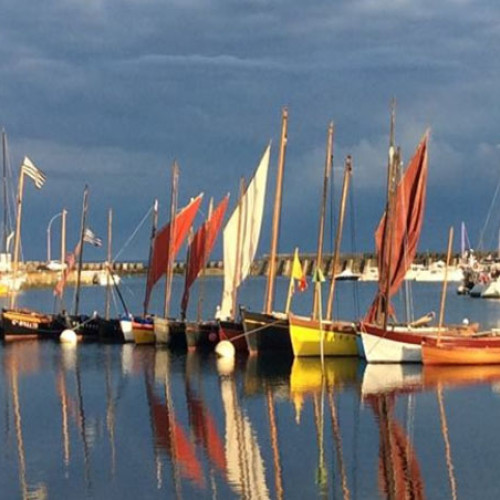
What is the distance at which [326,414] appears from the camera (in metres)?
34.0

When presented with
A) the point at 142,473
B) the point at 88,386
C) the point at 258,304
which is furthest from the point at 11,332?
the point at 258,304

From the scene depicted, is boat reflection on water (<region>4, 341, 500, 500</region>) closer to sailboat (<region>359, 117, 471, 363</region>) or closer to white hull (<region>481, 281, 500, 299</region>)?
sailboat (<region>359, 117, 471, 363</region>)

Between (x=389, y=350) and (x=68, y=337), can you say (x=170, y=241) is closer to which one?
(x=68, y=337)

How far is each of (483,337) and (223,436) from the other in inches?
671

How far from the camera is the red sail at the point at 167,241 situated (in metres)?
60.8

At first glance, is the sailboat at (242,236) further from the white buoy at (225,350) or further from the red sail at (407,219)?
the red sail at (407,219)

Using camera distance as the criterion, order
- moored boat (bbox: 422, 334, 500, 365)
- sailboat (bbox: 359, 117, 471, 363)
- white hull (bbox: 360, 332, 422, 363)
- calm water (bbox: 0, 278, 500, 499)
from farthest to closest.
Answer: sailboat (bbox: 359, 117, 471, 363)
white hull (bbox: 360, 332, 422, 363)
moored boat (bbox: 422, 334, 500, 365)
calm water (bbox: 0, 278, 500, 499)

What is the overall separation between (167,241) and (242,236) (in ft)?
23.7

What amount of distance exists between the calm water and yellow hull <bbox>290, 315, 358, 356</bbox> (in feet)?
2.35

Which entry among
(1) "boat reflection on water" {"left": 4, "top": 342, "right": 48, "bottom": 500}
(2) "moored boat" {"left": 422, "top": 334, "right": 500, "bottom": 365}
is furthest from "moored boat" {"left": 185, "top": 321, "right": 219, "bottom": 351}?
(2) "moored boat" {"left": 422, "top": 334, "right": 500, "bottom": 365}

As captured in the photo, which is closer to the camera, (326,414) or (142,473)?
(142,473)

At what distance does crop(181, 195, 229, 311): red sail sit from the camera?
58.4 meters

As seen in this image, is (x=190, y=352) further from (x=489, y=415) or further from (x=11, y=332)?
(x=489, y=415)

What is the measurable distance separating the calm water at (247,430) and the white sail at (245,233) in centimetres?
598
